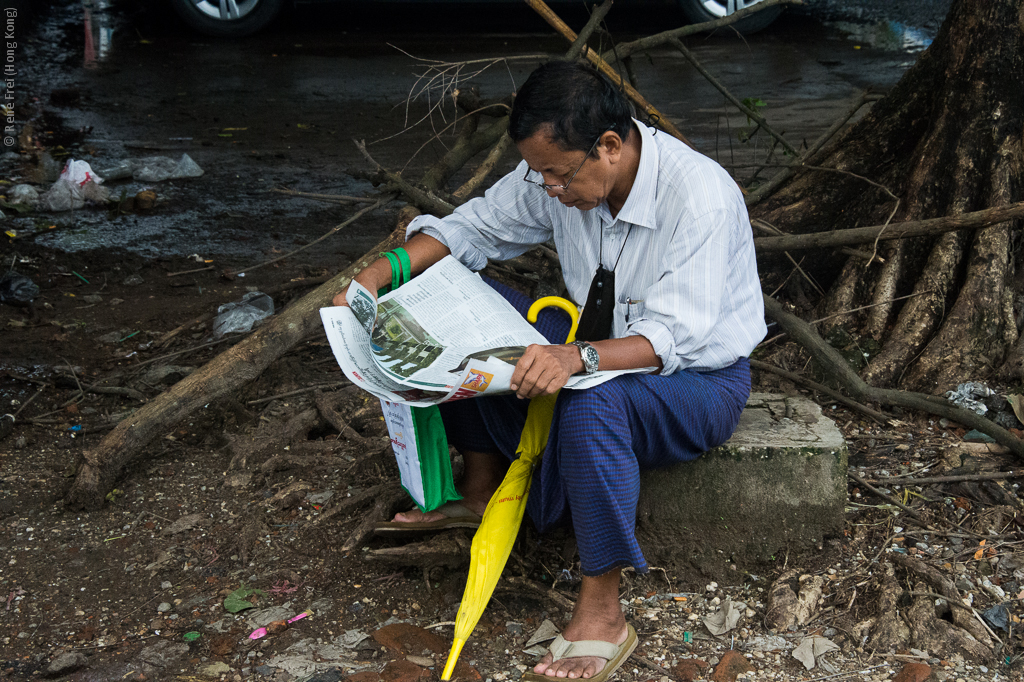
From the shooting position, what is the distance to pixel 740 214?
2125mm

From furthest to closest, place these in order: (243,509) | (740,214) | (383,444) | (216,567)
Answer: (383,444)
(243,509)
(216,567)
(740,214)

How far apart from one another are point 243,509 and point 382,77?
5.83 m

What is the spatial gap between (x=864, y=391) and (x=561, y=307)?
115cm

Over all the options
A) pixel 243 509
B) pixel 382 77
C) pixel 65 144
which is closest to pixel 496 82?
pixel 382 77

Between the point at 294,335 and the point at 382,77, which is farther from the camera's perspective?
the point at 382,77

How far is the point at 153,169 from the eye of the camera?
5.55 meters

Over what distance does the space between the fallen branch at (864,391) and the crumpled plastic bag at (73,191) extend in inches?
156

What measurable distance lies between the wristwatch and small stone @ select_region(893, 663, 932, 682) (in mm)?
980

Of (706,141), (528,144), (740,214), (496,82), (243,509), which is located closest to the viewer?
(528,144)

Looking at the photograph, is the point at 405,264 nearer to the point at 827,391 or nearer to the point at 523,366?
the point at 523,366

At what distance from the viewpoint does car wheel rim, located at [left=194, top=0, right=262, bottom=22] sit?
835 centimetres

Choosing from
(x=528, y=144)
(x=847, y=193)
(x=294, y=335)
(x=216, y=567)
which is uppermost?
(x=528, y=144)

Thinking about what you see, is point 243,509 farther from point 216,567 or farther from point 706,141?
point 706,141
